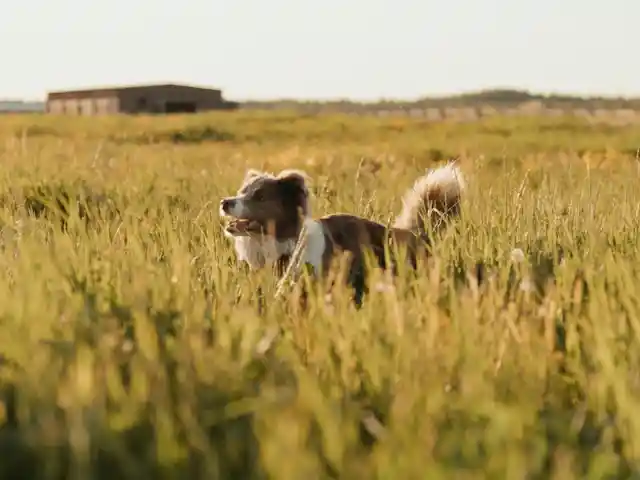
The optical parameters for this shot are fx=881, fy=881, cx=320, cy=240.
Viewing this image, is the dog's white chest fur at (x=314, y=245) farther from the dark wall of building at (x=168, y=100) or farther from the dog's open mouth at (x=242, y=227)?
the dark wall of building at (x=168, y=100)

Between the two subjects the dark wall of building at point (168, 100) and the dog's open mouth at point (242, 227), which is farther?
the dark wall of building at point (168, 100)

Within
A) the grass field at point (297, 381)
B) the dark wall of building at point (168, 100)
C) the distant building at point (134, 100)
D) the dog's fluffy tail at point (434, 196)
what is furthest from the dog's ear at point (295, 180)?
the dark wall of building at point (168, 100)

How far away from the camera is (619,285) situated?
3.27 metres

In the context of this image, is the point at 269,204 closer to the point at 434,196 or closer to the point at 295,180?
the point at 295,180

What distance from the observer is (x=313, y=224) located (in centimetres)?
585

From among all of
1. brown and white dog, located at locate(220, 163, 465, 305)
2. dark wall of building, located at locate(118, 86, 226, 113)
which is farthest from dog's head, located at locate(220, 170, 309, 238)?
dark wall of building, located at locate(118, 86, 226, 113)

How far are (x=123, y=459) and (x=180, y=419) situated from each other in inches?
10.4

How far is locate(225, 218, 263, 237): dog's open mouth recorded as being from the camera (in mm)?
5824

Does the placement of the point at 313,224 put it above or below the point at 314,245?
above

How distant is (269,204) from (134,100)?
59451 millimetres

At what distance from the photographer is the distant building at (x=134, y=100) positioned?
63.0m

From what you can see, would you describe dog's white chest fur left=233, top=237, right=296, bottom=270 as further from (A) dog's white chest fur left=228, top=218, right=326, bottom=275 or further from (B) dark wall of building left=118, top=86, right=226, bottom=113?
(B) dark wall of building left=118, top=86, right=226, bottom=113

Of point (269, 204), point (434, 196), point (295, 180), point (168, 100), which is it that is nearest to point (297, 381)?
point (269, 204)

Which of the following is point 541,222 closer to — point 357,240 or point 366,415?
point 357,240
